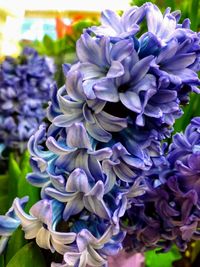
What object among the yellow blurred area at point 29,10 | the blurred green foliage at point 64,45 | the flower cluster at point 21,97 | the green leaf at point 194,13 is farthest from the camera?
the yellow blurred area at point 29,10

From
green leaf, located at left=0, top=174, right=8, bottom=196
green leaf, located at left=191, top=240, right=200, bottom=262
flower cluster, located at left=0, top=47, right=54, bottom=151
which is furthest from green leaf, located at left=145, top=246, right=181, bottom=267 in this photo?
flower cluster, located at left=0, top=47, right=54, bottom=151

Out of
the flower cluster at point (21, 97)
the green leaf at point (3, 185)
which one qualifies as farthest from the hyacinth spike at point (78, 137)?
the flower cluster at point (21, 97)

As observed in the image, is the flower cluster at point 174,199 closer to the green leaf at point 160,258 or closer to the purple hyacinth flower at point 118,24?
the purple hyacinth flower at point 118,24

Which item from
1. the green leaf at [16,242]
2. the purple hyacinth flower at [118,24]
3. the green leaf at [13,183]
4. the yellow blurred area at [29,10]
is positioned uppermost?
the purple hyacinth flower at [118,24]

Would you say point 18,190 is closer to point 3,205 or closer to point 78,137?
point 3,205

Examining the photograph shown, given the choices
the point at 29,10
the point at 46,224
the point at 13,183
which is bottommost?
the point at 29,10

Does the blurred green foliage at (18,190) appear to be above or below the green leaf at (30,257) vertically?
below

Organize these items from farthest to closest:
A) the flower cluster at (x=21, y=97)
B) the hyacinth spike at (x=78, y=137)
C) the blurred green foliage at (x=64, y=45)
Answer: the blurred green foliage at (x=64, y=45), the flower cluster at (x=21, y=97), the hyacinth spike at (x=78, y=137)

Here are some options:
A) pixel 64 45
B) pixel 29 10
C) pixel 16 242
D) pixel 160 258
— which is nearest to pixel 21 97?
pixel 64 45
